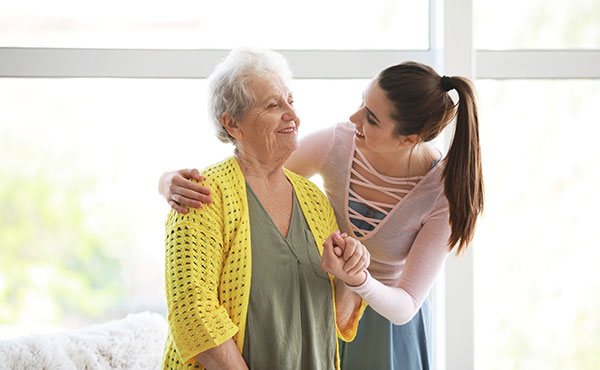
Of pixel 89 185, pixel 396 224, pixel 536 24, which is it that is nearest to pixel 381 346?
pixel 396 224

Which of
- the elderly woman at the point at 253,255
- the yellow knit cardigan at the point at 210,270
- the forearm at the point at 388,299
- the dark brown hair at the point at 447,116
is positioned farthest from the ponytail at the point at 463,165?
the yellow knit cardigan at the point at 210,270

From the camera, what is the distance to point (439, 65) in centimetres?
233

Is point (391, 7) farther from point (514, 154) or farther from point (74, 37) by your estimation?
point (74, 37)

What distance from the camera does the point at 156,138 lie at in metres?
2.35

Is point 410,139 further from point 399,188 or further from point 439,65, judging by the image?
point 439,65

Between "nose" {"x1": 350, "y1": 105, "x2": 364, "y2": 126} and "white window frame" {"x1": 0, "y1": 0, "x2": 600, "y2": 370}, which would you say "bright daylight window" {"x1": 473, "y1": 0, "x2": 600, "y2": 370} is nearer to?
"white window frame" {"x1": 0, "y1": 0, "x2": 600, "y2": 370}

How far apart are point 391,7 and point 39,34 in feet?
4.67

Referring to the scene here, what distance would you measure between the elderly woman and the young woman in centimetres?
11

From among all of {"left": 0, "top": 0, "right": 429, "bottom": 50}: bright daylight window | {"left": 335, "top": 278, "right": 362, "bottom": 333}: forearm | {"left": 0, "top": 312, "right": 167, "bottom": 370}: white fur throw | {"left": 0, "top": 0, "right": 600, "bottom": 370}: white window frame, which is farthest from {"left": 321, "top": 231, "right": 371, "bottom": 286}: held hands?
{"left": 0, "top": 0, "right": 429, "bottom": 50}: bright daylight window

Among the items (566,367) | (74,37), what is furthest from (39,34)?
(566,367)

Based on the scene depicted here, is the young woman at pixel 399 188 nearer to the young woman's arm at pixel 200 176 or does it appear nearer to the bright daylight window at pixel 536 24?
the young woman's arm at pixel 200 176

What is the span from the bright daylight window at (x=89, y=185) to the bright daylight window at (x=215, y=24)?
0.55 ft

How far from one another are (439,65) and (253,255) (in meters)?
1.30

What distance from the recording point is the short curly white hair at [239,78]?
4.77 feet
